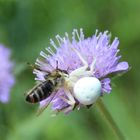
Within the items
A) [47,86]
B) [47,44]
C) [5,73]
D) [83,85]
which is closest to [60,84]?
[47,86]

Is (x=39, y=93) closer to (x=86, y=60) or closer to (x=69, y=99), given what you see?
(x=69, y=99)

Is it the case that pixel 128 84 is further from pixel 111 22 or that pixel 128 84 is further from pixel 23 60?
pixel 23 60

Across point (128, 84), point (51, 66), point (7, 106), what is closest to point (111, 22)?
point (128, 84)

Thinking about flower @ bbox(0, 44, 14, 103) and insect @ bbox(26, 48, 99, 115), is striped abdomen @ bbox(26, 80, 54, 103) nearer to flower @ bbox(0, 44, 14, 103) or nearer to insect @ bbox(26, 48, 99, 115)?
insect @ bbox(26, 48, 99, 115)

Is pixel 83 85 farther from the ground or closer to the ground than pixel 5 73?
closer to the ground

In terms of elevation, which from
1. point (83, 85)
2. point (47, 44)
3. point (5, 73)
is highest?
point (47, 44)

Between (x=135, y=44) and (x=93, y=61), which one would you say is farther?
(x=135, y=44)
